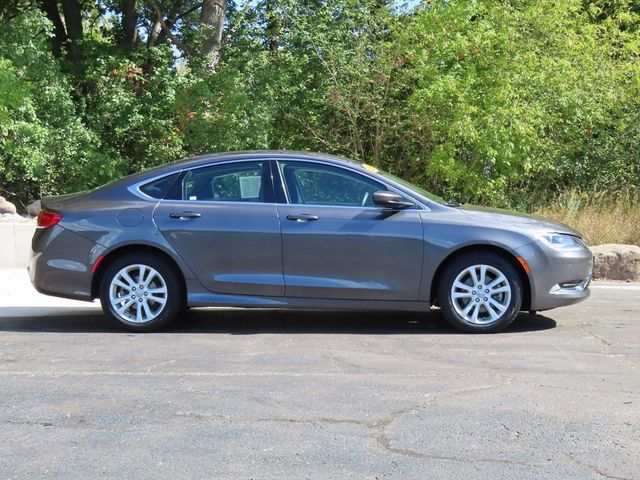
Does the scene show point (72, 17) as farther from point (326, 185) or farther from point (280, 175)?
point (326, 185)

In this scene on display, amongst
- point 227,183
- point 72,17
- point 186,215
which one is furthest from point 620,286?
point 72,17

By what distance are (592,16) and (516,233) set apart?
10638mm

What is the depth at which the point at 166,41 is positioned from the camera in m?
16.8

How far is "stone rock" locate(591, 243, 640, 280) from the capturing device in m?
10.9

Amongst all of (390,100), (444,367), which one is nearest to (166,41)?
→ (390,100)

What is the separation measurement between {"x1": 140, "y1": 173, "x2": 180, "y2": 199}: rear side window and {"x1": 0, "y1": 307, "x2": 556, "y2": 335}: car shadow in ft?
4.12

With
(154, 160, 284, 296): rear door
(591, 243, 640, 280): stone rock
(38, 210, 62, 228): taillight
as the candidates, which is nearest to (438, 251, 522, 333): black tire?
(154, 160, 284, 296): rear door

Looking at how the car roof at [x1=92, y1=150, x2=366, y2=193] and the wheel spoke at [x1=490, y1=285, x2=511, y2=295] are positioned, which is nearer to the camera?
the wheel spoke at [x1=490, y1=285, x2=511, y2=295]

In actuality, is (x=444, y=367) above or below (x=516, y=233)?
below

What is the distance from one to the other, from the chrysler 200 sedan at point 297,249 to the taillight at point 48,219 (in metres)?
0.02

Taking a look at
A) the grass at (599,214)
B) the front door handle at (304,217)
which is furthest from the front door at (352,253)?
the grass at (599,214)

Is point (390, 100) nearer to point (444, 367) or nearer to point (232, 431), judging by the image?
point (444, 367)

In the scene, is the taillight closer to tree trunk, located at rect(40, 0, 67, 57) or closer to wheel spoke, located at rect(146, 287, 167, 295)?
wheel spoke, located at rect(146, 287, 167, 295)

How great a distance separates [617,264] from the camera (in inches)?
431
